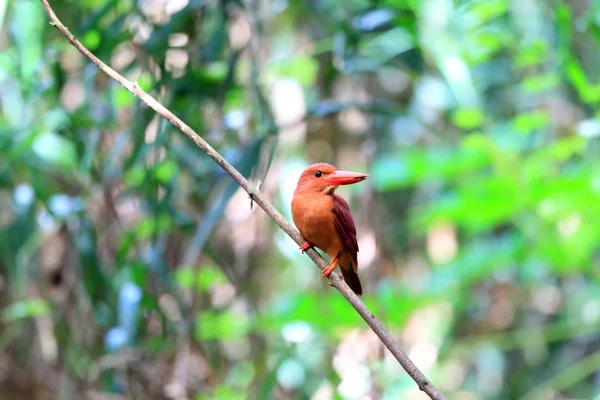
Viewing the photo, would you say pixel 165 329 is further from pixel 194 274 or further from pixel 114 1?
pixel 114 1

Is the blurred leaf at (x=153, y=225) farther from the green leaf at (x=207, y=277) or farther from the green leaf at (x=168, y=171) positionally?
the green leaf at (x=207, y=277)

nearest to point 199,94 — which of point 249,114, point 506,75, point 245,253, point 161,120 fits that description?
point 161,120

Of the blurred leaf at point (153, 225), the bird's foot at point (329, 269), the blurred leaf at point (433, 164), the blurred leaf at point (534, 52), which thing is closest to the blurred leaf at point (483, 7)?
the blurred leaf at point (534, 52)

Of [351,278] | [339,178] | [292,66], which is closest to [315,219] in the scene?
[339,178]

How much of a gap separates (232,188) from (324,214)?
544mm

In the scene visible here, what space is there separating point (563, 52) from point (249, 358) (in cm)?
257

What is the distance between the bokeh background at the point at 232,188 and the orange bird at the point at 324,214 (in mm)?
474

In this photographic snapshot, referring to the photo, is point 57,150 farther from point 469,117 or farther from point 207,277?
point 469,117

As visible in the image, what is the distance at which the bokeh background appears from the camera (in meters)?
2.82

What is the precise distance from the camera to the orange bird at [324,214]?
2.07 metres

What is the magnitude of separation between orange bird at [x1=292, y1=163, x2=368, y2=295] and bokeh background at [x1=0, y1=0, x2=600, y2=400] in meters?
0.47

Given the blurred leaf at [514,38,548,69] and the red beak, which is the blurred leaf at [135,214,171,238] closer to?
the red beak

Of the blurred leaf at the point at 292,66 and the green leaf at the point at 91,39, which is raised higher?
the blurred leaf at the point at 292,66

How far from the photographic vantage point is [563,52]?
2736 millimetres
